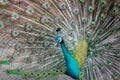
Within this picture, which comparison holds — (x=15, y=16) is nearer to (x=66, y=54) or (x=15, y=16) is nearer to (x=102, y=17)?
(x=66, y=54)

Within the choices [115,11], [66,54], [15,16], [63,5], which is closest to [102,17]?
[115,11]

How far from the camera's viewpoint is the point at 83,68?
4078 mm

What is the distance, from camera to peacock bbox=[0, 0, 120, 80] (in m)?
3.97

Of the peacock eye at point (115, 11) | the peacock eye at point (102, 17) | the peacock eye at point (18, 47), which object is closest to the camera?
the peacock eye at point (115, 11)

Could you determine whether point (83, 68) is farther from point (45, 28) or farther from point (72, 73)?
point (45, 28)

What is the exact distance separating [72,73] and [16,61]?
790 mm

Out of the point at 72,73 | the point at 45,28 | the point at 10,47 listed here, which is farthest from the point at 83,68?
the point at 10,47

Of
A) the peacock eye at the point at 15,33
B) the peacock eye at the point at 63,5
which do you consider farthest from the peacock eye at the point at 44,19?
the peacock eye at the point at 15,33

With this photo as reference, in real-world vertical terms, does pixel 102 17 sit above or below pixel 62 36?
above

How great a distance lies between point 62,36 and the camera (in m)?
4.00

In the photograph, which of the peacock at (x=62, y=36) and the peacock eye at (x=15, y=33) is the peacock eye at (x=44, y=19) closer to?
the peacock at (x=62, y=36)

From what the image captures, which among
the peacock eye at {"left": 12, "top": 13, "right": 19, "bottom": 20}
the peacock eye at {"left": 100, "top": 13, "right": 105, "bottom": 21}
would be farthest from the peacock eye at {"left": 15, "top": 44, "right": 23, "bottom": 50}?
the peacock eye at {"left": 100, "top": 13, "right": 105, "bottom": 21}

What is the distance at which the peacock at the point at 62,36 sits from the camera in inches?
156

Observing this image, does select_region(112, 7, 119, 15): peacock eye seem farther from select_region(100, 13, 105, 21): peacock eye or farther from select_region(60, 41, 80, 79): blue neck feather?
select_region(60, 41, 80, 79): blue neck feather
